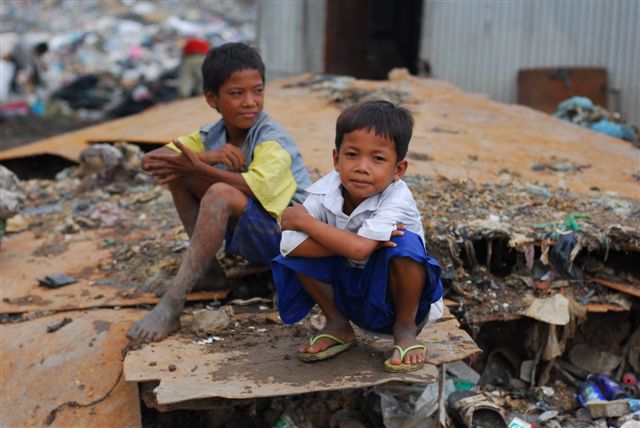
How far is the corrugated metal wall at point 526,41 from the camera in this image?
727cm

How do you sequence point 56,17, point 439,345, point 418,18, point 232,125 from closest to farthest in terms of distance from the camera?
point 439,345
point 232,125
point 418,18
point 56,17

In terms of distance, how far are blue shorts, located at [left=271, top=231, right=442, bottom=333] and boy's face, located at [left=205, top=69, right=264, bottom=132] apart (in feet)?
2.74

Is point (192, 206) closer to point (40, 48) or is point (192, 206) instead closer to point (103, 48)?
point (40, 48)

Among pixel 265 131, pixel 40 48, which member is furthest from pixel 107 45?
pixel 265 131

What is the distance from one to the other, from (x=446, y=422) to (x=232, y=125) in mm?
1495

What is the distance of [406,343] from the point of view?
2502mm

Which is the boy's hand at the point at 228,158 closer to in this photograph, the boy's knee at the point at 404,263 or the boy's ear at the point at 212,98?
the boy's ear at the point at 212,98

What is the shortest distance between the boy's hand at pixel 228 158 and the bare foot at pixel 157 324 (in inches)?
23.6

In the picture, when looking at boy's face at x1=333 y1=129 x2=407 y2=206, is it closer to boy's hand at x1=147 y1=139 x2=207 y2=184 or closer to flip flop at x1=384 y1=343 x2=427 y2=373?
flip flop at x1=384 y1=343 x2=427 y2=373

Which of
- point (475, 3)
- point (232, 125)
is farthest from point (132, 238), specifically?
point (475, 3)

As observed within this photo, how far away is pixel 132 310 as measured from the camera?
→ 329 centimetres

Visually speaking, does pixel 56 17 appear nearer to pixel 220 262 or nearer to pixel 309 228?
pixel 220 262

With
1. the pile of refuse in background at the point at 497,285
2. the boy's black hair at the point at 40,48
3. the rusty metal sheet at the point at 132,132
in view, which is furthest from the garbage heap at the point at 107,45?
the pile of refuse in background at the point at 497,285

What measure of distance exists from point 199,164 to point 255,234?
35 cm
